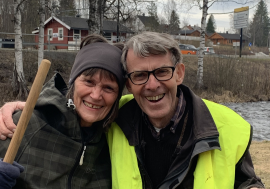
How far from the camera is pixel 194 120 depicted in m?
2.16

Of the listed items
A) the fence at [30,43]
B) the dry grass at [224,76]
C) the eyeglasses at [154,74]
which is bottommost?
the dry grass at [224,76]

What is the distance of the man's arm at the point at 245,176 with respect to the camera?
80.2 inches

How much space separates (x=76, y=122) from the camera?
221cm

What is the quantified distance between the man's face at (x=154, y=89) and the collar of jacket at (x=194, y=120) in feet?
0.54

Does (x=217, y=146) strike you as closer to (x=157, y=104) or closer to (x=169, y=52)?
(x=157, y=104)

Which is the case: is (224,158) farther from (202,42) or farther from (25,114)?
(202,42)

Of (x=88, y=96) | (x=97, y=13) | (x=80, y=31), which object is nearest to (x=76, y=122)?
(x=88, y=96)

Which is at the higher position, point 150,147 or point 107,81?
point 107,81

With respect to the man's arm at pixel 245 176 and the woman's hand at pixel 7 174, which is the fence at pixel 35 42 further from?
the woman's hand at pixel 7 174

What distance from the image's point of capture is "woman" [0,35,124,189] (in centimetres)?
210

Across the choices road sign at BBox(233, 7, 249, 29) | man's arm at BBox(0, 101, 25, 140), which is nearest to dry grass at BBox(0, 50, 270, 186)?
road sign at BBox(233, 7, 249, 29)

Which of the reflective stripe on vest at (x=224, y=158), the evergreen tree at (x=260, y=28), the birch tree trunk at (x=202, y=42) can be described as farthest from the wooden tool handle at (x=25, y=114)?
the evergreen tree at (x=260, y=28)

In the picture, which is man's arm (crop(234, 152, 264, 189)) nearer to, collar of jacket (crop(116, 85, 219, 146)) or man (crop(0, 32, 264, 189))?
man (crop(0, 32, 264, 189))

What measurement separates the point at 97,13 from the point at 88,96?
819cm
